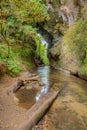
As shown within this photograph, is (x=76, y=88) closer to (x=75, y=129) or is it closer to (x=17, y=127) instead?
(x=75, y=129)

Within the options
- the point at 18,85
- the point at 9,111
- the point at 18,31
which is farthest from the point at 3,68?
the point at 18,31

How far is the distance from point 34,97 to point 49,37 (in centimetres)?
3015

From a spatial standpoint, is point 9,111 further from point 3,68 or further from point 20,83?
point 3,68

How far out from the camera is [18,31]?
29.8m

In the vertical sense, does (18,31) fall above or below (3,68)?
above

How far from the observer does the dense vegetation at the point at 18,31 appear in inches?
524

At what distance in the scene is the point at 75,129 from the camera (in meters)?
10.1

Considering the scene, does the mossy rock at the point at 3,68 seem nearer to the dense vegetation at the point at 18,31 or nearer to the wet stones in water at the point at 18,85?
the dense vegetation at the point at 18,31

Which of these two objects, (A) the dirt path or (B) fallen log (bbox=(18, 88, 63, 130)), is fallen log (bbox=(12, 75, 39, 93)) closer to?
(A) the dirt path

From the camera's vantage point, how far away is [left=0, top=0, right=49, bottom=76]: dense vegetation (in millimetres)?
13317

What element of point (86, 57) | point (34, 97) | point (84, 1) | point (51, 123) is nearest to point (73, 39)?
point (86, 57)

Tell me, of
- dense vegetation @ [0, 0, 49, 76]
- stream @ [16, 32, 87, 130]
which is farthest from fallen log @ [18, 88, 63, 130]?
dense vegetation @ [0, 0, 49, 76]

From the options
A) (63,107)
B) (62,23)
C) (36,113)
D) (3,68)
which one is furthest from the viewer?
(62,23)

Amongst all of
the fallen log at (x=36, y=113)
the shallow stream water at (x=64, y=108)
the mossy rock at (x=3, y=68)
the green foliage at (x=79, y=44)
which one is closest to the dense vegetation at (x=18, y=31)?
the mossy rock at (x=3, y=68)
